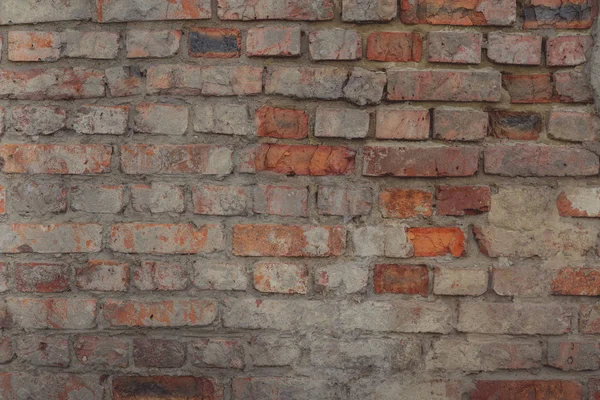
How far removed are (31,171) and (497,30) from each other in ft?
3.98

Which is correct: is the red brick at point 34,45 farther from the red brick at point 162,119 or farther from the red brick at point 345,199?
the red brick at point 345,199

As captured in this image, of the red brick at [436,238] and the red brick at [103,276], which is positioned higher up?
the red brick at [436,238]

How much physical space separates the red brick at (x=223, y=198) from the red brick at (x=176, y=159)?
40 mm

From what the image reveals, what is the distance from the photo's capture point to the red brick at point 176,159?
4.60 feet

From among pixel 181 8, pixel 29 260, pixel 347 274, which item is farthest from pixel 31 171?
pixel 347 274

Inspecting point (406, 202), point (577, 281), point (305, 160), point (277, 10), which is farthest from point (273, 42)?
point (577, 281)

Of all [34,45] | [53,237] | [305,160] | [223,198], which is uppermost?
[34,45]

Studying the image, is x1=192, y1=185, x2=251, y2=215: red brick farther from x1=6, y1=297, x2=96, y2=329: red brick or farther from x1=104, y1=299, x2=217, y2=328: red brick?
x1=6, y1=297, x2=96, y2=329: red brick

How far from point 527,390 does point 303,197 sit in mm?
743

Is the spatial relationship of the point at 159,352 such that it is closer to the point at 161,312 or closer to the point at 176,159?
the point at 161,312

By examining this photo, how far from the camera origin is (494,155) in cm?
138

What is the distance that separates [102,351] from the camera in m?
1.44

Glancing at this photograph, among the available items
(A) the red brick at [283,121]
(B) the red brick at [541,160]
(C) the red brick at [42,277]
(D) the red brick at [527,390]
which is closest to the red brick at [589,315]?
(D) the red brick at [527,390]

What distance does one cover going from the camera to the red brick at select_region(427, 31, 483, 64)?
1.37 m
